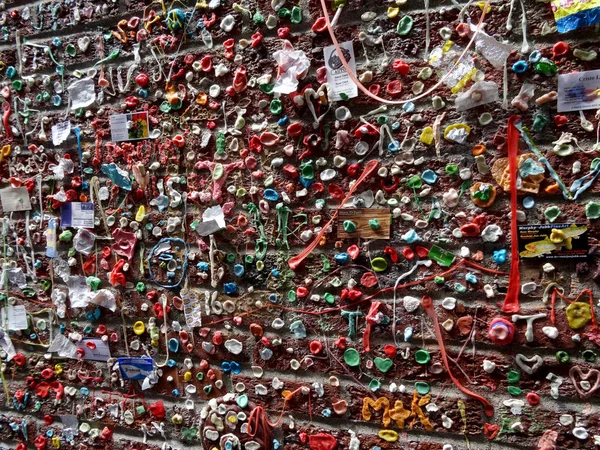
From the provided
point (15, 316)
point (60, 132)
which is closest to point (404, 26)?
point (60, 132)

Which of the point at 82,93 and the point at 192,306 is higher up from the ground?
the point at 82,93

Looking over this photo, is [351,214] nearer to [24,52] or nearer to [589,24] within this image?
[589,24]

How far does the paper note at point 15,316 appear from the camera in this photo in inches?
74.6

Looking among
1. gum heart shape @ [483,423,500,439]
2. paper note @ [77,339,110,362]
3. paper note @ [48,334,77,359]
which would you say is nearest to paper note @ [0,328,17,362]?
paper note @ [48,334,77,359]

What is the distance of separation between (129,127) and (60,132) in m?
0.33

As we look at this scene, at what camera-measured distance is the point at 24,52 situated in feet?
6.14

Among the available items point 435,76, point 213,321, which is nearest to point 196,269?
point 213,321

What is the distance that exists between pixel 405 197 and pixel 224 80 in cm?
70

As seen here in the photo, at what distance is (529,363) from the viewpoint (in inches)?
48.4

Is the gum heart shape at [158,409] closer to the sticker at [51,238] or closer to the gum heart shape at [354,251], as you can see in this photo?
the sticker at [51,238]

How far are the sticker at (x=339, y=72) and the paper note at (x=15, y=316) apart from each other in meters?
1.48

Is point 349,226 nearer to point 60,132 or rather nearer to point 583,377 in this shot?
point 583,377

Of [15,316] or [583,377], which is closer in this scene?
[583,377]

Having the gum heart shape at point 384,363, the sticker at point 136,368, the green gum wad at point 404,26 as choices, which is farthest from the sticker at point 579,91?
the sticker at point 136,368
